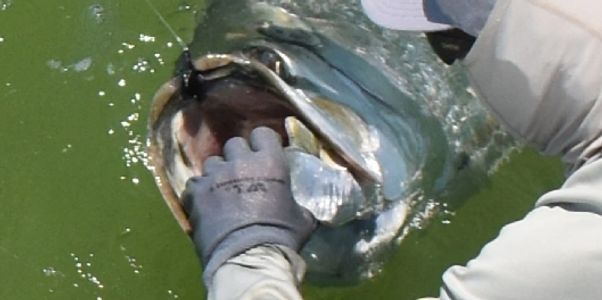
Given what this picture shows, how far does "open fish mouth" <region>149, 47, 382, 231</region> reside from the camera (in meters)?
1.36

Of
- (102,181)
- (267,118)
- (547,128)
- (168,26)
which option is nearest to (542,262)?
(547,128)

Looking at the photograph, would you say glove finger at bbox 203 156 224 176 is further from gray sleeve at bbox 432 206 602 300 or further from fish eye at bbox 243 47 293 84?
gray sleeve at bbox 432 206 602 300

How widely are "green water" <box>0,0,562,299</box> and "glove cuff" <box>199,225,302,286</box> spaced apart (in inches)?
14.2

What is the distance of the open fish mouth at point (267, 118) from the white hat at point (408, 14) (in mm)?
229

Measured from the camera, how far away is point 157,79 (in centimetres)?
180

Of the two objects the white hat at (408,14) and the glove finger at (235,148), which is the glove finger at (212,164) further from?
the white hat at (408,14)

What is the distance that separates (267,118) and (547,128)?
20.7 inches

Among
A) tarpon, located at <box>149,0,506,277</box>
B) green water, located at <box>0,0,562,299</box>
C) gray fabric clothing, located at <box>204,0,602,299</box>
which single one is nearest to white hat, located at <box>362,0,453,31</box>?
Result: gray fabric clothing, located at <box>204,0,602,299</box>

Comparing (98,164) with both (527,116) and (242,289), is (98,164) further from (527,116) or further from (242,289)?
(527,116)

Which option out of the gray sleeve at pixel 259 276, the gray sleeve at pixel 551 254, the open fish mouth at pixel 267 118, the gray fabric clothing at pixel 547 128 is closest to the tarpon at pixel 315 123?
the open fish mouth at pixel 267 118

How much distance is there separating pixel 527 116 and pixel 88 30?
3.52 ft

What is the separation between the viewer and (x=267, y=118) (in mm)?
1423

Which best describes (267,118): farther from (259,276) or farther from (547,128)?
(547,128)

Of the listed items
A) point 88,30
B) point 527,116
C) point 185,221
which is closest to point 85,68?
point 88,30
